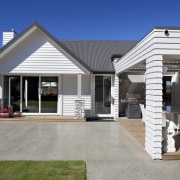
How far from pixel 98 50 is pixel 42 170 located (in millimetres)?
16633

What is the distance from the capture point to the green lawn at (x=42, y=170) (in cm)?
655

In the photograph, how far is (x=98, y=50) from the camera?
74.4 ft

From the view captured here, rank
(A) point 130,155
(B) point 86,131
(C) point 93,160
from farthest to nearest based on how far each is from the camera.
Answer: (B) point 86,131, (A) point 130,155, (C) point 93,160

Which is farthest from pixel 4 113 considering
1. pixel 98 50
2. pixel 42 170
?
pixel 42 170

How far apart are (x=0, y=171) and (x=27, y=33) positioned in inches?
502

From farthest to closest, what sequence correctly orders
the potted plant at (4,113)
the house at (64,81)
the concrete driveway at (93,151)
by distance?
the house at (64,81)
the potted plant at (4,113)
the concrete driveway at (93,151)

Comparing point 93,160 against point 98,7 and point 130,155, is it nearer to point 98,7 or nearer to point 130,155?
point 130,155

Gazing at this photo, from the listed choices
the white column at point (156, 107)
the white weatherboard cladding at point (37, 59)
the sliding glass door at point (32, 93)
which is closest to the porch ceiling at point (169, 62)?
the white column at point (156, 107)

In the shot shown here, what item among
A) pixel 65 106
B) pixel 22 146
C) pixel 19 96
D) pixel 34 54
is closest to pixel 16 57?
pixel 34 54

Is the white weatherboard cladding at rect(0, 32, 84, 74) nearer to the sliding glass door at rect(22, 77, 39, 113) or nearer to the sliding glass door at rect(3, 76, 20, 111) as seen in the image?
the sliding glass door at rect(22, 77, 39, 113)

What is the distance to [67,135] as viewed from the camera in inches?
497

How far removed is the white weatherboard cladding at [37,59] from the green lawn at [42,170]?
11373 mm

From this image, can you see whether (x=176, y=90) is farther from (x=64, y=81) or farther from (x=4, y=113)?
(x=4, y=113)

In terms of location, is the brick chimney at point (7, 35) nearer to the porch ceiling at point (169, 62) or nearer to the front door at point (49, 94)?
the front door at point (49, 94)
